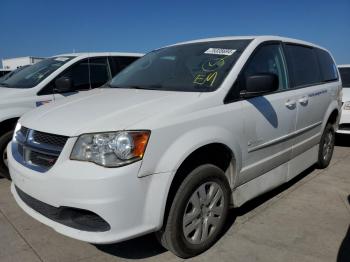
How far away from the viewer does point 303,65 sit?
4.64m

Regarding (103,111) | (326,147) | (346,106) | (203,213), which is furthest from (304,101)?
(346,106)

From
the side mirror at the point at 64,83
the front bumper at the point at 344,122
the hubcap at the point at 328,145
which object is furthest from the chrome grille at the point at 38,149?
the front bumper at the point at 344,122

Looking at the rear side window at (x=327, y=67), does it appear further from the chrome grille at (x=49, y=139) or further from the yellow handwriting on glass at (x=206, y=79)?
the chrome grille at (x=49, y=139)

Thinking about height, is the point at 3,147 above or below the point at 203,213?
above

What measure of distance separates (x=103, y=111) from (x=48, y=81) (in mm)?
2734

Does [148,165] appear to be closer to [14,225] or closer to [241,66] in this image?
[241,66]

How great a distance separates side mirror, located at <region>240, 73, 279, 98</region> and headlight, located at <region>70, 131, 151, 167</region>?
3.80 feet

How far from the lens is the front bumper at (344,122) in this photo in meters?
7.18

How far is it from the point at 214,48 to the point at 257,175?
4.33 ft

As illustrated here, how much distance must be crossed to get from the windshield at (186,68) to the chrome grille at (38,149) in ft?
3.60

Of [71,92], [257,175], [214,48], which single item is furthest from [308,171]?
[71,92]

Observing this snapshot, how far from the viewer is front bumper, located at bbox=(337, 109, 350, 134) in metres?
7.18

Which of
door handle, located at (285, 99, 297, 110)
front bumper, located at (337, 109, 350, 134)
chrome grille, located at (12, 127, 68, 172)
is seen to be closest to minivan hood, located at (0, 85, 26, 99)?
chrome grille, located at (12, 127, 68, 172)

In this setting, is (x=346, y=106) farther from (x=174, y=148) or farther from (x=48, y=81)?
(x=174, y=148)
